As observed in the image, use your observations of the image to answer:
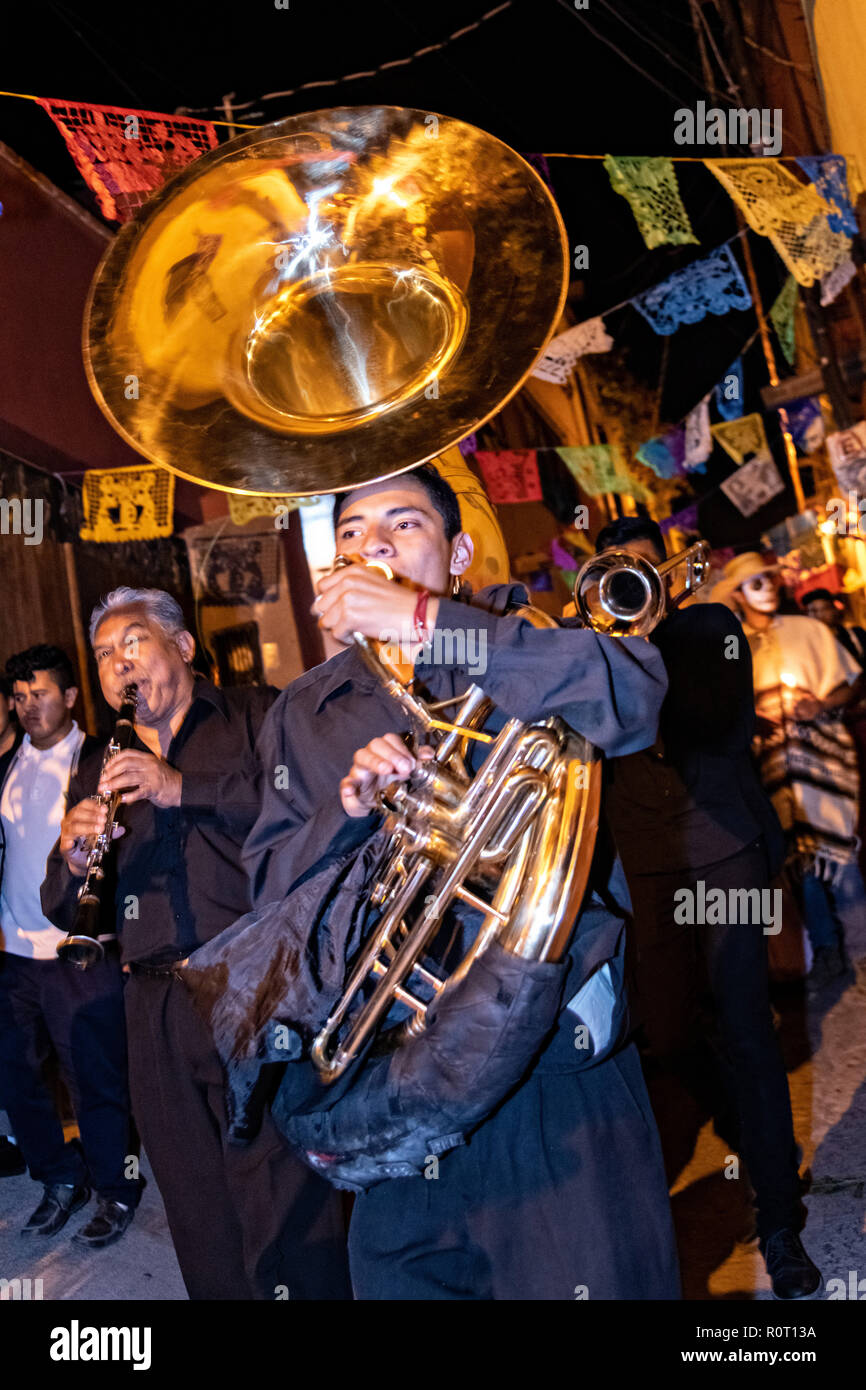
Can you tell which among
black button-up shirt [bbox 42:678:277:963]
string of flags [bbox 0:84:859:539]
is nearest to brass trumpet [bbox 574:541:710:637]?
black button-up shirt [bbox 42:678:277:963]

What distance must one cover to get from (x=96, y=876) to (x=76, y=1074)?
174 cm

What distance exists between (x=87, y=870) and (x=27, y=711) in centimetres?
176

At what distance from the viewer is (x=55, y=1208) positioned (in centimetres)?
434

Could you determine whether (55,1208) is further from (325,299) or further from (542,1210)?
(325,299)

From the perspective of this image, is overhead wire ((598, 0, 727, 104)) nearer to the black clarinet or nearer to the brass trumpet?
the black clarinet

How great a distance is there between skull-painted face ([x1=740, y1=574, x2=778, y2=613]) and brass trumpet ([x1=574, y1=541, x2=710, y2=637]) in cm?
387

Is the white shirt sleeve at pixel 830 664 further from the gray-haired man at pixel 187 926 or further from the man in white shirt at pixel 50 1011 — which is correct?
the man in white shirt at pixel 50 1011

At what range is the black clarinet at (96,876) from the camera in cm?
272

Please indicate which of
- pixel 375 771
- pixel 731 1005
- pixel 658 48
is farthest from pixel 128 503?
pixel 375 771

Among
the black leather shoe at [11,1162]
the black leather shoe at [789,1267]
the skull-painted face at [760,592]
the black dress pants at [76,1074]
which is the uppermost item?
the skull-painted face at [760,592]

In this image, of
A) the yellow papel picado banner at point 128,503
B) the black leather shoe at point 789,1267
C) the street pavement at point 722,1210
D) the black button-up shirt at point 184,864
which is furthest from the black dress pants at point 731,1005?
the yellow papel picado banner at point 128,503

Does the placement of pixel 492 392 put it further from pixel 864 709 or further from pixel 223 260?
pixel 864 709

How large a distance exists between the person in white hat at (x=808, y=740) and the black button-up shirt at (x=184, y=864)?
3.20 metres

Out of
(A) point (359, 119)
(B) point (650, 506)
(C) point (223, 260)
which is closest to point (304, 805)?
(C) point (223, 260)
